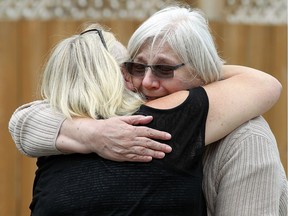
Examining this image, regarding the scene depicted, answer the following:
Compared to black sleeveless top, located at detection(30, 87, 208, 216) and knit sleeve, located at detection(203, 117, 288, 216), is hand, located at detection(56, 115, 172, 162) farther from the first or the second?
knit sleeve, located at detection(203, 117, 288, 216)

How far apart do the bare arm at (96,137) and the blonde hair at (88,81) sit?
0.14 ft

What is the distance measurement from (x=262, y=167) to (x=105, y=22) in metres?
3.36

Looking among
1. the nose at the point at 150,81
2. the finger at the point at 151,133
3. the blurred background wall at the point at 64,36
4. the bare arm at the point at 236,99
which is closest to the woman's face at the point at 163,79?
the nose at the point at 150,81

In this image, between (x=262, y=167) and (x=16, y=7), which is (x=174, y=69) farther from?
(x=16, y=7)

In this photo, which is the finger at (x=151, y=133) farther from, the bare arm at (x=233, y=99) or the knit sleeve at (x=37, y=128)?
the knit sleeve at (x=37, y=128)

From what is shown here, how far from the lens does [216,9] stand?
248 inches

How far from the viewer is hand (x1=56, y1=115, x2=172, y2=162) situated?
255 centimetres

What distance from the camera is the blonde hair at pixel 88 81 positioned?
261cm

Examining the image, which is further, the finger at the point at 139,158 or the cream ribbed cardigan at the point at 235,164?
the cream ribbed cardigan at the point at 235,164

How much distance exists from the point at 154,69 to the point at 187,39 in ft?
0.55

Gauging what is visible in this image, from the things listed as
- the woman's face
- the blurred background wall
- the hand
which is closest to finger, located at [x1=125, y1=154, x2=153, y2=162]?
the hand

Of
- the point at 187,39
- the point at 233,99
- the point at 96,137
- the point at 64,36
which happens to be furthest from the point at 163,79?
the point at 64,36

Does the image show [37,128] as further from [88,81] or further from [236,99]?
[236,99]

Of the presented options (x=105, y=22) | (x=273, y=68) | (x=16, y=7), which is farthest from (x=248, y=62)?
(x=16, y=7)
